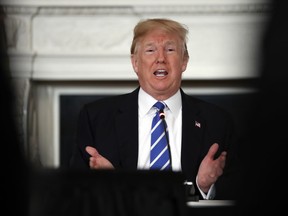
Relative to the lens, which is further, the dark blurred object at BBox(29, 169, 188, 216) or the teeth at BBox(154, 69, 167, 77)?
the teeth at BBox(154, 69, 167, 77)

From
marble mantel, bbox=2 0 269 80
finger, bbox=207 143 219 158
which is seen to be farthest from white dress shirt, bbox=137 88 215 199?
marble mantel, bbox=2 0 269 80

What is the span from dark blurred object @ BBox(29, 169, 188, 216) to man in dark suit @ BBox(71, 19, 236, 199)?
137cm

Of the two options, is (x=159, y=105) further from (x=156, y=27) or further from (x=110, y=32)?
(x=110, y=32)

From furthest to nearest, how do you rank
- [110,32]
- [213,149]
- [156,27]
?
[110,32]
[156,27]
[213,149]

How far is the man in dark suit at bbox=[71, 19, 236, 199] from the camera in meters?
2.05

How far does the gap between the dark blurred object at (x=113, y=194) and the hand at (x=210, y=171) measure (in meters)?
1.31

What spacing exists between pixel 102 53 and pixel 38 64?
420mm

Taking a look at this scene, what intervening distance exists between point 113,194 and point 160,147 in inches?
54.8

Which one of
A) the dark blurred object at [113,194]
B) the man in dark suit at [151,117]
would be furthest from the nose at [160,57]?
the dark blurred object at [113,194]

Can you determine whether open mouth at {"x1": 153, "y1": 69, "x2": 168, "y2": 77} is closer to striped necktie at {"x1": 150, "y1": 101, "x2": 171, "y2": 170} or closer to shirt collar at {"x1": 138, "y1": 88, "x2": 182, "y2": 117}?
shirt collar at {"x1": 138, "y1": 88, "x2": 182, "y2": 117}

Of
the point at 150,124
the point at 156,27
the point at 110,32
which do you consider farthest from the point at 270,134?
the point at 110,32

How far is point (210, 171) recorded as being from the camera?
6.19ft

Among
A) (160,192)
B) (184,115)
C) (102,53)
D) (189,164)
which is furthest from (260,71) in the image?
(102,53)

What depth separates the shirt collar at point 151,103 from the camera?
7.17 feet
